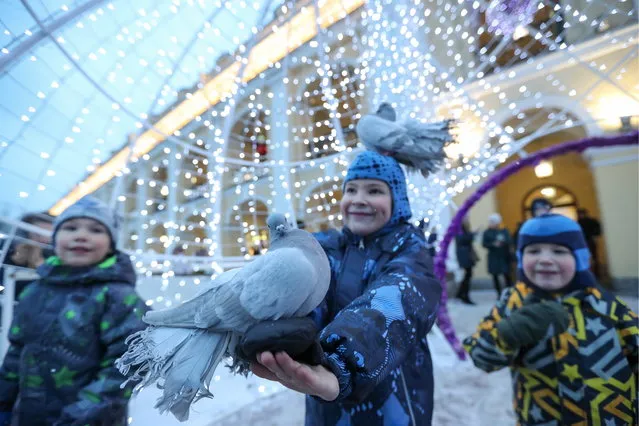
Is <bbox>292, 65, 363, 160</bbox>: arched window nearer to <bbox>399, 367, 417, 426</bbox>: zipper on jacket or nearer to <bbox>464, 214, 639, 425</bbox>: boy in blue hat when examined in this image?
<bbox>464, 214, 639, 425</bbox>: boy in blue hat

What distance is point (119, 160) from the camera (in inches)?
85.7

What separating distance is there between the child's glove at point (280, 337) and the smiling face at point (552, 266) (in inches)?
38.2

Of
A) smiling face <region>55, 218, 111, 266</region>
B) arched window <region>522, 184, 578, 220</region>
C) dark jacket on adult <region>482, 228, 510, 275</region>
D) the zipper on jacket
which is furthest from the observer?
arched window <region>522, 184, 578, 220</region>

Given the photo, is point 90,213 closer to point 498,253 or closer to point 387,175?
point 387,175

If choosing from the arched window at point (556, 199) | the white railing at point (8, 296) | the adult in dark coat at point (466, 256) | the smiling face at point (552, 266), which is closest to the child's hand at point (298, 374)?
the smiling face at point (552, 266)

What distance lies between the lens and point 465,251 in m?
4.03

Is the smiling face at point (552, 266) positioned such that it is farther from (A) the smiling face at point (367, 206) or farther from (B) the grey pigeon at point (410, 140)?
(A) the smiling face at point (367, 206)

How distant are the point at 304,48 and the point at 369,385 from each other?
2633 mm

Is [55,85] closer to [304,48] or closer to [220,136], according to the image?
[220,136]

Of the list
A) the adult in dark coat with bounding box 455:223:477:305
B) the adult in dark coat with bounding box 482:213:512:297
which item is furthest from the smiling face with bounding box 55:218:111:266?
the adult in dark coat with bounding box 482:213:512:297

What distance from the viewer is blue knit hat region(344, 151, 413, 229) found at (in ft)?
2.49

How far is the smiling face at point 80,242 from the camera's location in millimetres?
978

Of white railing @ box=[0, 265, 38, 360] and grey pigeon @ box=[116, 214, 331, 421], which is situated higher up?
grey pigeon @ box=[116, 214, 331, 421]

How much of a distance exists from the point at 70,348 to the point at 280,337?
874mm
